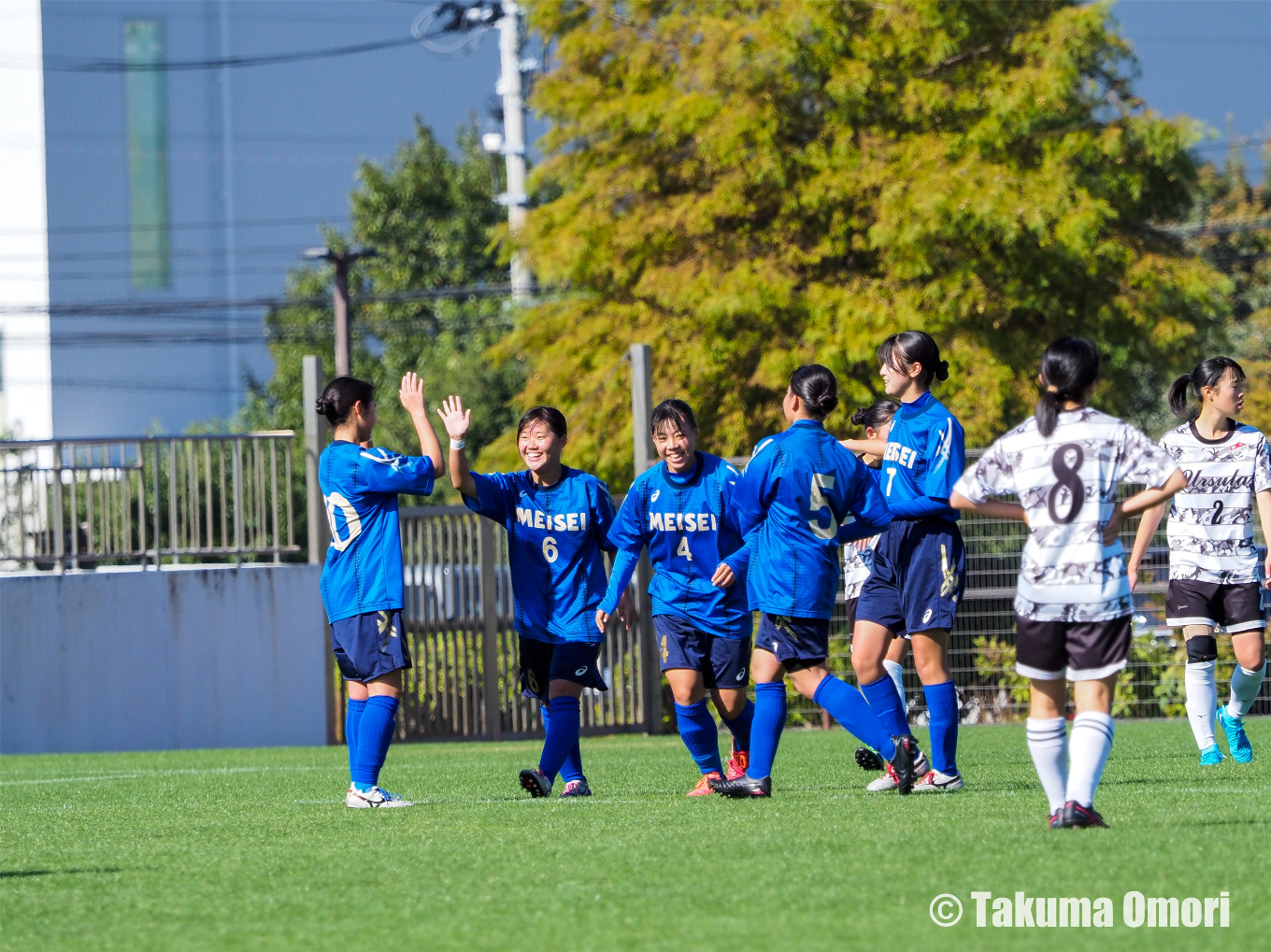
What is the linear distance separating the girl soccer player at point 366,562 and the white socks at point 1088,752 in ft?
9.82

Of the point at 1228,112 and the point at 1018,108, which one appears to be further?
the point at 1228,112

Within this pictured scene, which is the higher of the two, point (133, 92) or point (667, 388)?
point (133, 92)

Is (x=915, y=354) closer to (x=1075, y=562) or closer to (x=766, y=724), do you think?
(x=766, y=724)

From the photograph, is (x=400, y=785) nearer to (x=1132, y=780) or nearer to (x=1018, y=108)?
(x=1132, y=780)

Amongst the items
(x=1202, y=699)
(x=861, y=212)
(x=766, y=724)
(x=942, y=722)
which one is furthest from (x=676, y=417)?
(x=861, y=212)

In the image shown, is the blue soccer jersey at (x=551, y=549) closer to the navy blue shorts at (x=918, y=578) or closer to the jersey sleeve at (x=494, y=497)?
the jersey sleeve at (x=494, y=497)

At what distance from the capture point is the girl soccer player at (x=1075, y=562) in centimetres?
501

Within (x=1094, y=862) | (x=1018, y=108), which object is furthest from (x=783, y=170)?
(x=1094, y=862)

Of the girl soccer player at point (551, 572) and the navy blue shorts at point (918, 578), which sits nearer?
the navy blue shorts at point (918, 578)

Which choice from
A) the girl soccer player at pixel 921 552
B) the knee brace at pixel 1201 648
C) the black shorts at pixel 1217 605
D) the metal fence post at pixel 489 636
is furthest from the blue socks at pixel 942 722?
the metal fence post at pixel 489 636

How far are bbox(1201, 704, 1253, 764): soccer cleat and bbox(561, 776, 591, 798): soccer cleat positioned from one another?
3344 mm

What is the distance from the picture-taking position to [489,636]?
13484 millimetres

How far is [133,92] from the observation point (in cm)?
4606

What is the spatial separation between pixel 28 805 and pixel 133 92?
4187cm
